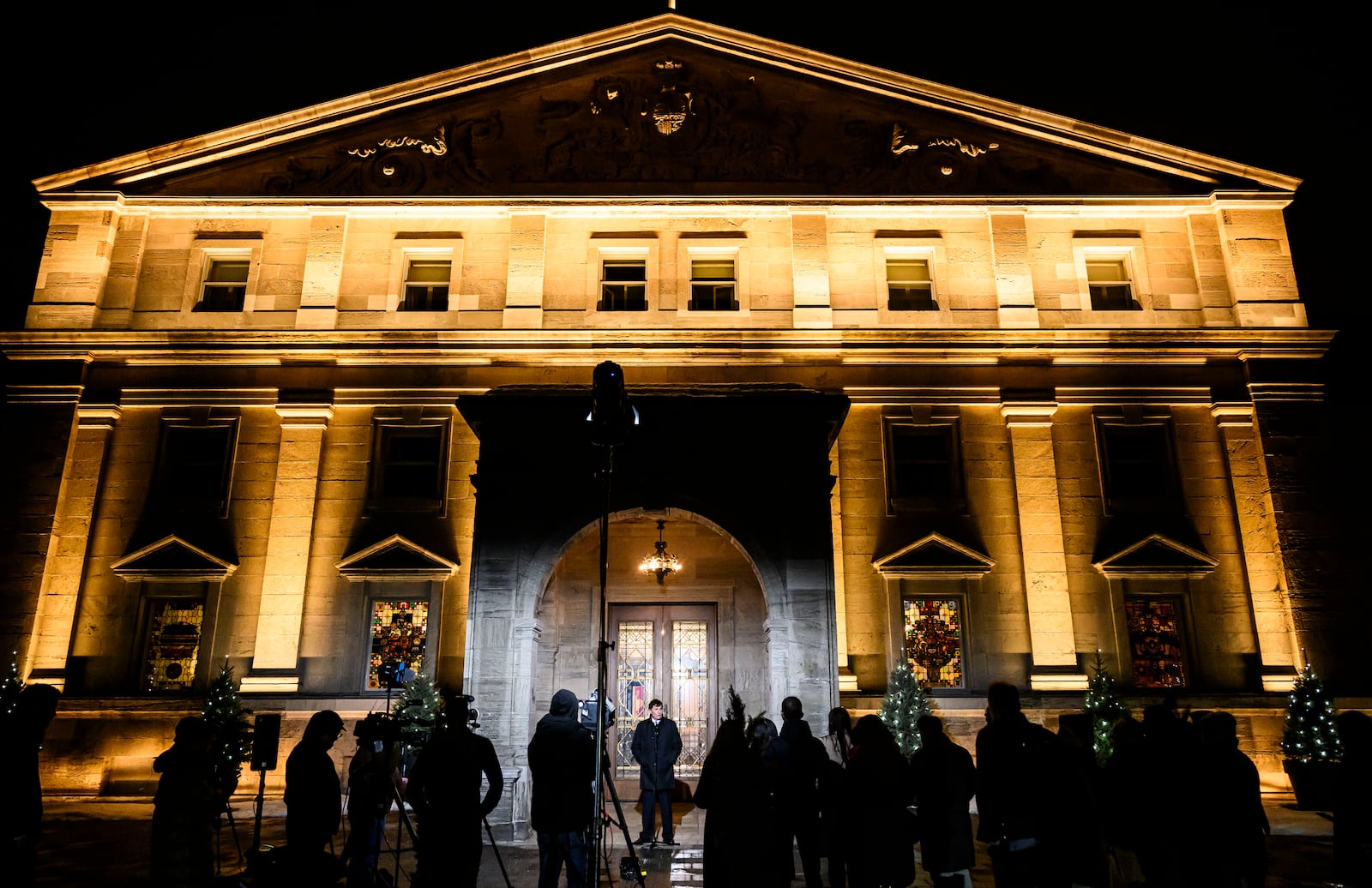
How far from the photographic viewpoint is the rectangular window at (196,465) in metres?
19.3

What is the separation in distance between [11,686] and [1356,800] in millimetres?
21516

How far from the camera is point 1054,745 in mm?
6605

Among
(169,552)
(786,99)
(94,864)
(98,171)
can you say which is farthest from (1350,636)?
(98,171)

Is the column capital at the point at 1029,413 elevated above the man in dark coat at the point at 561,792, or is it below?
above

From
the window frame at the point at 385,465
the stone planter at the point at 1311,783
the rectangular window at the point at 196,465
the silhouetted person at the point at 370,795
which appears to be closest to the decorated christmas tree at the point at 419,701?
the window frame at the point at 385,465

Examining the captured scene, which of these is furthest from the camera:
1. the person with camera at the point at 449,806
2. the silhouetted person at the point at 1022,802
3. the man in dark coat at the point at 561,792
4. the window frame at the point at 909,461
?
the window frame at the point at 909,461

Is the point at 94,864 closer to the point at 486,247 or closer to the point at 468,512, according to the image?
the point at 468,512

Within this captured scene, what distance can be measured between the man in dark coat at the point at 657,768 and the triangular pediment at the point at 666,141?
13767 millimetres

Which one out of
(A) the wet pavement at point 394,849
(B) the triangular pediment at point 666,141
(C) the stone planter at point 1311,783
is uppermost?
(B) the triangular pediment at point 666,141

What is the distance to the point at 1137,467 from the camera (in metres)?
19.6

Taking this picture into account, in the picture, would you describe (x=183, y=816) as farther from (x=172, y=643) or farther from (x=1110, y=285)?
(x=1110, y=285)

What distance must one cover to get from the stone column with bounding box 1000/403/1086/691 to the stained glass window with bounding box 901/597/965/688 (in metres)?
1.52

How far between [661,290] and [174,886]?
16.4m

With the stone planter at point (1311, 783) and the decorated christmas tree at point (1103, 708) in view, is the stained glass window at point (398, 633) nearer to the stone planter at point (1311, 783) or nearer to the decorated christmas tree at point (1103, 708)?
the decorated christmas tree at point (1103, 708)
